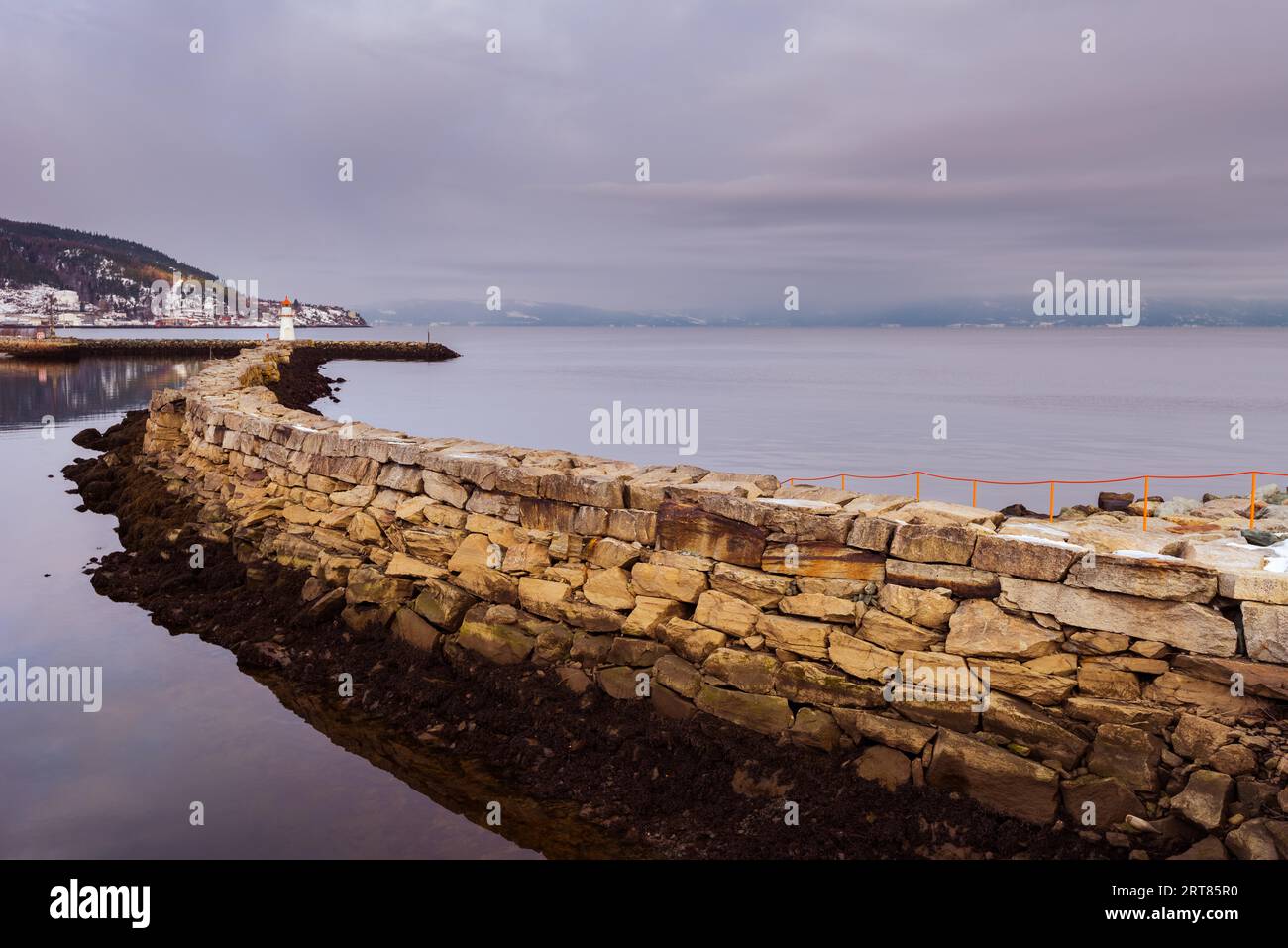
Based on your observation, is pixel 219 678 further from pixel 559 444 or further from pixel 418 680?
pixel 559 444

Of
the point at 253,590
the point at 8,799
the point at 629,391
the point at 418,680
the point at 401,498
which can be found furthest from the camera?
the point at 629,391

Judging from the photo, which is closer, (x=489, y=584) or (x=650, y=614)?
(x=650, y=614)

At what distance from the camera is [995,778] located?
190 inches

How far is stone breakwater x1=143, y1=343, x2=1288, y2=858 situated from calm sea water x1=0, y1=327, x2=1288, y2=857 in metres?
1.40

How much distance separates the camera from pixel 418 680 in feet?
22.9

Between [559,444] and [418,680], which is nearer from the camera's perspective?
[418,680]

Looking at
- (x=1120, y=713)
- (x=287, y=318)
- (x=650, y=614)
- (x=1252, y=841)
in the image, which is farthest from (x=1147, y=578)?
(x=287, y=318)

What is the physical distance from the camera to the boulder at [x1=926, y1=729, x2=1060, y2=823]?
4715mm

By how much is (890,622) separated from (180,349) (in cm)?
6416

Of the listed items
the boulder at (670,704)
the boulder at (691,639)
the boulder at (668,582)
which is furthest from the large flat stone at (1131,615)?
the boulder at (670,704)

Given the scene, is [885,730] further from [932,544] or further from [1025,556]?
[1025,556]

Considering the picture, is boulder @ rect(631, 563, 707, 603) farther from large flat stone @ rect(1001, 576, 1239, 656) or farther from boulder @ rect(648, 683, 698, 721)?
large flat stone @ rect(1001, 576, 1239, 656)
